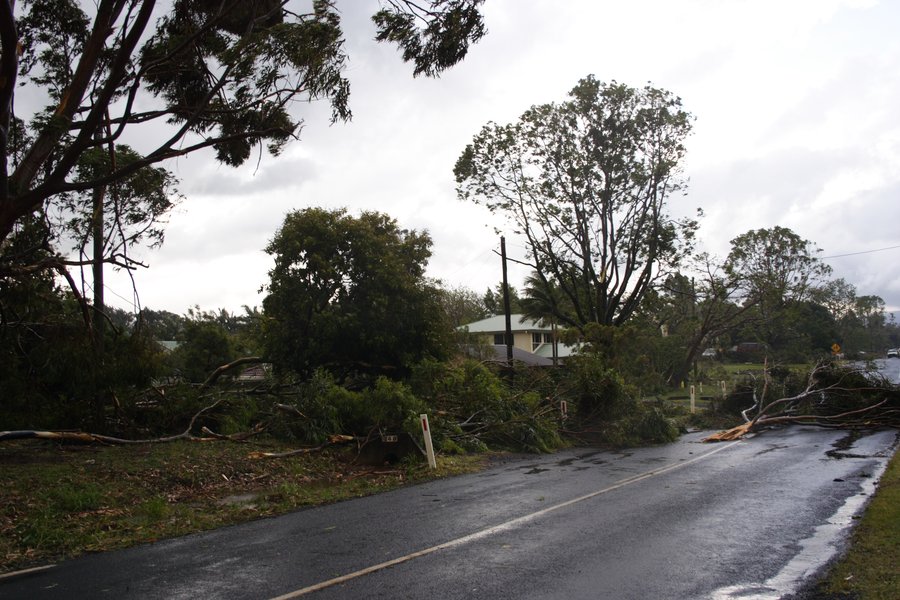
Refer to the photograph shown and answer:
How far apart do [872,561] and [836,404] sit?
1787cm

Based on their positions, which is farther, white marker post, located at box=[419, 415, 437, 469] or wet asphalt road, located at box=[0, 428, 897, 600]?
white marker post, located at box=[419, 415, 437, 469]

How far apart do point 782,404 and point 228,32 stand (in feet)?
64.9

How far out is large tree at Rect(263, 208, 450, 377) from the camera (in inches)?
823

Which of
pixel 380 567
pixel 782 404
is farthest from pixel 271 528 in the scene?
pixel 782 404

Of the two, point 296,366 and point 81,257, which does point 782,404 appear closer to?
point 296,366

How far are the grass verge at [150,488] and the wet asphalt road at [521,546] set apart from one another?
0.69 metres

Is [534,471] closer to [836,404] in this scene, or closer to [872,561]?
[872,561]

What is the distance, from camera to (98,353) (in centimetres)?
1442

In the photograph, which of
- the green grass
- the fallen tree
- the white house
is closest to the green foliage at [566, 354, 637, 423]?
the fallen tree

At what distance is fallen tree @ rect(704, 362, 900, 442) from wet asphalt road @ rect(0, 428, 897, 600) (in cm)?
956

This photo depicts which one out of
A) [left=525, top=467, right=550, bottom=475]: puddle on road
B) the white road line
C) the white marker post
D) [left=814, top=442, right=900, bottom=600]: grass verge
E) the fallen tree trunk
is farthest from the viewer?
the white marker post

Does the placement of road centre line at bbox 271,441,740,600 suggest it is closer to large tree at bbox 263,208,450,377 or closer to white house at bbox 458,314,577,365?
large tree at bbox 263,208,450,377

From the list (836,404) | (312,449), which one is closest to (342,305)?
(312,449)

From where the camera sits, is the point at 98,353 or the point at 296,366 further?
the point at 296,366
